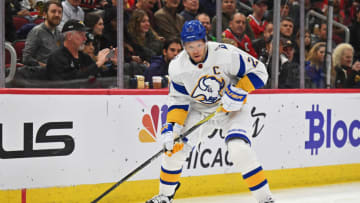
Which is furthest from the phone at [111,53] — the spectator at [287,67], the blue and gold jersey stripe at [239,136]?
the spectator at [287,67]

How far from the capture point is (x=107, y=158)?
3639 millimetres

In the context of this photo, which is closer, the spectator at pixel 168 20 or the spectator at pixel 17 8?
the spectator at pixel 17 8

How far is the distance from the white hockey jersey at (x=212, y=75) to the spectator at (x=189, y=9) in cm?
95

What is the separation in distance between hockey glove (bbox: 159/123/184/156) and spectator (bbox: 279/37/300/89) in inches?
65.7

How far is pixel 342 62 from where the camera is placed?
4879mm

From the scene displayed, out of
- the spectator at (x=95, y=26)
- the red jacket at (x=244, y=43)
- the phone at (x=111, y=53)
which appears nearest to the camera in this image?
the spectator at (x=95, y=26)

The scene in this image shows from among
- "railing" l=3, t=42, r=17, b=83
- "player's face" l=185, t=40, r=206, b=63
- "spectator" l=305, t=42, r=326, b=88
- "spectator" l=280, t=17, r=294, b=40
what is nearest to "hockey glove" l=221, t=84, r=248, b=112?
"player's face" l=185, t=40, r=206, b=63

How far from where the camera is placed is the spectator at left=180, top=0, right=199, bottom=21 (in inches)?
159

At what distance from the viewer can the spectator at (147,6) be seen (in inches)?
151

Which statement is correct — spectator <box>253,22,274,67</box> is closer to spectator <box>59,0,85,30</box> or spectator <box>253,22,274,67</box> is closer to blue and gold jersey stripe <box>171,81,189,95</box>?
blue and gold jersey stripe <box>171,81,189,95</box>

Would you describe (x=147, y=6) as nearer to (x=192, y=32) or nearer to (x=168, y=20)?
(x=168, y=20)

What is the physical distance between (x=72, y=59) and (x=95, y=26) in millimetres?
283

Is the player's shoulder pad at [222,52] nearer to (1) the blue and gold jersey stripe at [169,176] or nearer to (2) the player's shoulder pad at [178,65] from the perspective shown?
(2) the player's shoulder pad at [178,65]

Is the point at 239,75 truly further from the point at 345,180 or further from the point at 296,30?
the point at 345,180
